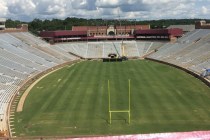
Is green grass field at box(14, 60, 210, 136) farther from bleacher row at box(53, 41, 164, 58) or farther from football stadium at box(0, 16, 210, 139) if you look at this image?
bleacher row at box(53, 41, 164, 58)

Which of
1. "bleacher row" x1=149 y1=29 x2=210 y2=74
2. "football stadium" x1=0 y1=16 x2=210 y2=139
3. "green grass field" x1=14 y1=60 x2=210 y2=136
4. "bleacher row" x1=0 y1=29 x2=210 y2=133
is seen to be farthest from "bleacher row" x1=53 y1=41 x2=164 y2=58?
"green grass field" x1=14 y1=60 x2=210 y2=136

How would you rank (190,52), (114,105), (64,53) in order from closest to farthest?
(114,105) → (190,52) → (64,53)

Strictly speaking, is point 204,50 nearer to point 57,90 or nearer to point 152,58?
point 152,58

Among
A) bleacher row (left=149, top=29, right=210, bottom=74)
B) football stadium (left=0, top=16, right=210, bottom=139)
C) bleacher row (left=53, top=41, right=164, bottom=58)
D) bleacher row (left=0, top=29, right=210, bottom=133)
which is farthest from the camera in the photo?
bleacher row (left=53, top=41, right=164, bottom=58)

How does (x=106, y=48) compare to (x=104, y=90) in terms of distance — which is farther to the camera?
(x=106, y=48)

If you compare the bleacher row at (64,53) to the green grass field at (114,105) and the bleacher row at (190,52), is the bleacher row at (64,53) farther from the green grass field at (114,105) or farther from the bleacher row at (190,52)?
the green grass field at (114,105)

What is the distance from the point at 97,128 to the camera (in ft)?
92.6

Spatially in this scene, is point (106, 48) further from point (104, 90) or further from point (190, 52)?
point (104, 90)

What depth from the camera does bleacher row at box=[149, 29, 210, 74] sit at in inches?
2473

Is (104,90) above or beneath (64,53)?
beneath

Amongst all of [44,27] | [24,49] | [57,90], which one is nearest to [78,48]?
[24,49]

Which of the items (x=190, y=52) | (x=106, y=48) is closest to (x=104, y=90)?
(x=190, y=52)

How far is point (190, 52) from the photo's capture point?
248ft

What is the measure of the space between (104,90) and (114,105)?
897cm
